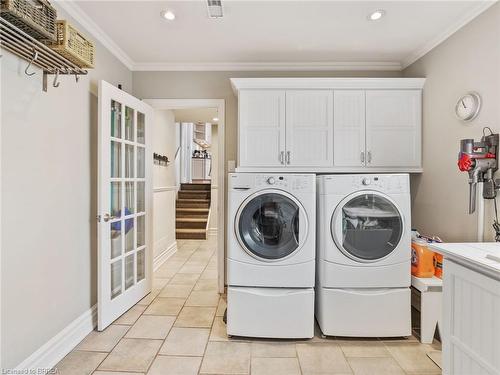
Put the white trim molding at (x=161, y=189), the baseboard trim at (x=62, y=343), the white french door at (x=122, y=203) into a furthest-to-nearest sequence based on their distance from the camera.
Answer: the white trim molding at (x=161, y=189)
the white french door at (x=122, y=203)
the baseboard trim at (x=62, y=343)

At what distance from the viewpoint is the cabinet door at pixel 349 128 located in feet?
8.92

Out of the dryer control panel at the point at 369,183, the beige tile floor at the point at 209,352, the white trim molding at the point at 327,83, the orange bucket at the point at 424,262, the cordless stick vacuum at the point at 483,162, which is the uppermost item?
the white trim molding at the point at 327,83

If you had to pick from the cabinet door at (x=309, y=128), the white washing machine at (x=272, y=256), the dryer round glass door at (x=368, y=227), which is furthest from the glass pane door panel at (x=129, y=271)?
the dryer round glass door at (x=368, y=227)

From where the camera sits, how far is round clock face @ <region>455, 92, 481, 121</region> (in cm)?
204

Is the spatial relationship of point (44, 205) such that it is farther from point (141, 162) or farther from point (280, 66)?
point (280, 66)

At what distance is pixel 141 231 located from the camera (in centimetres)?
296

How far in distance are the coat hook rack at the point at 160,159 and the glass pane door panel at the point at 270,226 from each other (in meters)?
2.36

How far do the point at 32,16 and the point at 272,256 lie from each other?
78.7 inches

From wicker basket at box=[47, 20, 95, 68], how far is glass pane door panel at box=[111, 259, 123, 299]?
5.18ft

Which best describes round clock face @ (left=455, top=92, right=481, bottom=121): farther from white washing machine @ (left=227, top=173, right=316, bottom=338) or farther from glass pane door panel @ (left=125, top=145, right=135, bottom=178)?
glass pane door panel @ (left=125, top=145, right=135, bottom=178)

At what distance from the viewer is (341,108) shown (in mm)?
2723

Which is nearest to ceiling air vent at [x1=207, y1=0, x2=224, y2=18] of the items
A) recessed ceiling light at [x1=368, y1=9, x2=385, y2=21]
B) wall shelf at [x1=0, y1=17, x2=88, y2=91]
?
wall shelf at [x1=0, y1=17, x2=88, y2=91]

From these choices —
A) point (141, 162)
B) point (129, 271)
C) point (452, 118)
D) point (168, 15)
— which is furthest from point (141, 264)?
point (452, 118)

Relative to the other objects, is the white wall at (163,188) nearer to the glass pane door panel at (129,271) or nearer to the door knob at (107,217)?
the glass pane door panel at (129,271)
